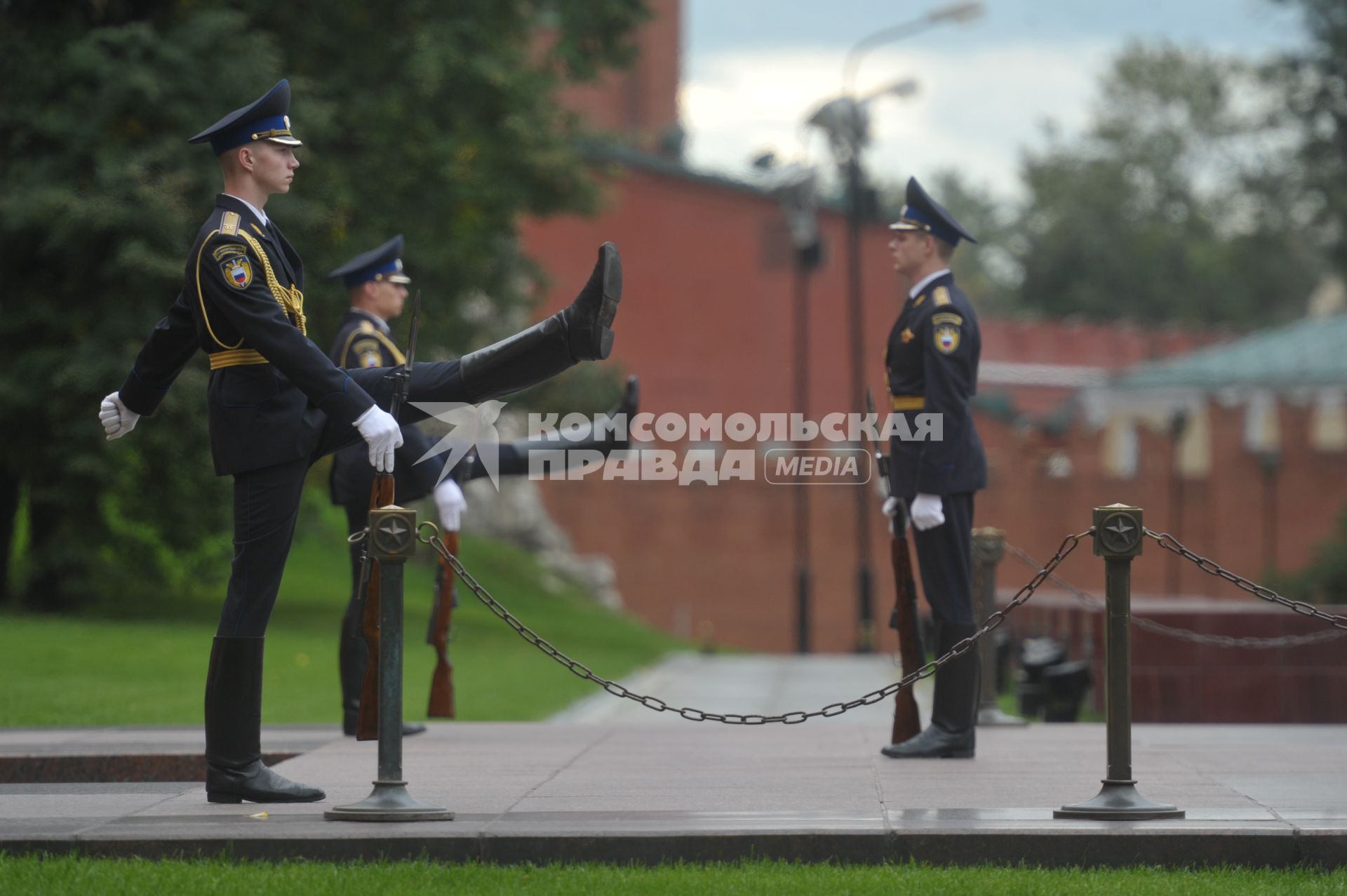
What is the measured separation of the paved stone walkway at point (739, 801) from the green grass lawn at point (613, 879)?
0.33 feet

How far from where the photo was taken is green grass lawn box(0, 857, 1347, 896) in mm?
4223

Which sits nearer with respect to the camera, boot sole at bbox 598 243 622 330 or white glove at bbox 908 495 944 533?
boot sole at bbox 598 243 622 330

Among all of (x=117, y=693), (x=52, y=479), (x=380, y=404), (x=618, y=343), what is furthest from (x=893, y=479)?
(x=618, y=343)

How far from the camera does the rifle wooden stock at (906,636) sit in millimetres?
6664

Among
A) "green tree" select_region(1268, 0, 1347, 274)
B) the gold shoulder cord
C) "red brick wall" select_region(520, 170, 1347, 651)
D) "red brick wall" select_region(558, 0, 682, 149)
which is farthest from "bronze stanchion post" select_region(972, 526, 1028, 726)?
"red brick wall" select_region(558, 0, 682, 149)

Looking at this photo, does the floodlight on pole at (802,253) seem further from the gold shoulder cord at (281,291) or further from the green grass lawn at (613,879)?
the green grass lawn at (613,879)

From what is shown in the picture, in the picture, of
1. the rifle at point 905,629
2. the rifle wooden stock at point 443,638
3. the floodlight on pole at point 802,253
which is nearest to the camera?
the rifle at point 905,629

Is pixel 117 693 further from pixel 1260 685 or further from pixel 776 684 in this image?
pixel 1260 685

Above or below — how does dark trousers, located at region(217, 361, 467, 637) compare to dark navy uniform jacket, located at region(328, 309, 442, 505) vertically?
below

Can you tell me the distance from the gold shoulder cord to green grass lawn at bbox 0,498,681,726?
3463mm

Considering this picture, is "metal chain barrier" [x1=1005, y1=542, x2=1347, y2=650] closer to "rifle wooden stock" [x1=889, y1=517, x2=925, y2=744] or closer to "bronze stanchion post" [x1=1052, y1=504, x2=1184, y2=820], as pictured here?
"rifle wooden stock" [x1=889, y1=517, x2=925, y2=744]

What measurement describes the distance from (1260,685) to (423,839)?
287 inches

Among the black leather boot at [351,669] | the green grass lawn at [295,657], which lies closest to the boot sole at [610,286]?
the black leather boot at [351,669]

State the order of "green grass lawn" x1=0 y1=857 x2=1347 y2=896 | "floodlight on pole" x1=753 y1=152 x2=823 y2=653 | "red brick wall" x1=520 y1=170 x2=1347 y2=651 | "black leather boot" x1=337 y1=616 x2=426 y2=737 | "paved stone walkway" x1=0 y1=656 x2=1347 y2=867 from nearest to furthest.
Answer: "green grass lawn" x1=0 y1=857 x2=1347 y2=896, "paved stone walkway" x1=0 y1=656 x2=1347 y2=867, "black leather boot" x1=337 y1=616 x2=426 y2=737, "floodlight on pole" x1=753 y1=152 x2=823 y2=653, "red brick wall" x1=520 y1=170 x2=1347 y2=651
